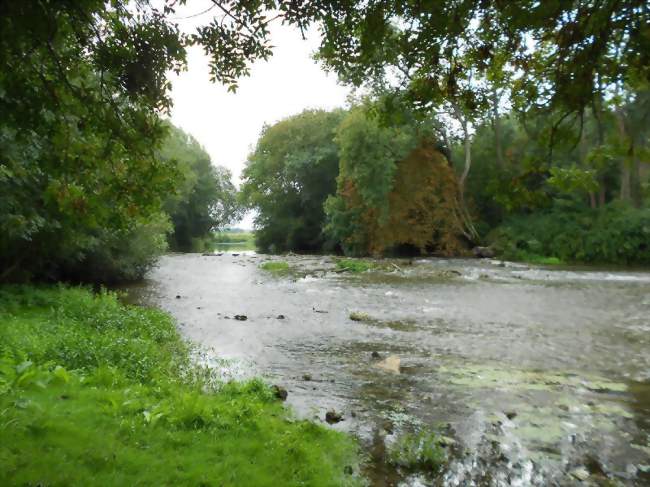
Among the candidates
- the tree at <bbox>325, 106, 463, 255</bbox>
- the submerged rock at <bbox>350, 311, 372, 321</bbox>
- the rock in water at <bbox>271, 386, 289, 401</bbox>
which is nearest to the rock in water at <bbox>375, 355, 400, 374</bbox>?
the rock in water at <bbox>271, 386, 289, 401</bbox>

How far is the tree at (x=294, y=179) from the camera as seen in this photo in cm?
4803

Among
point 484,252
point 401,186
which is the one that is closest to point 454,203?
point 401,186

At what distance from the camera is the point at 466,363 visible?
9430 mm

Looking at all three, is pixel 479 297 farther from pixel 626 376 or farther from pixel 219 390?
pixel 219 390

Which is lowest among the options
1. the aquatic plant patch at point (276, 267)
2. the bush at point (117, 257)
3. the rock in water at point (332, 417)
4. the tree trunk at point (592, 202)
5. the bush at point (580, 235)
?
the rock in water at point (332, 417)

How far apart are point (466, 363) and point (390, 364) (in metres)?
1.43

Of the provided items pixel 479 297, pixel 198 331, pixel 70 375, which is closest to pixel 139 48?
pixel 70 375

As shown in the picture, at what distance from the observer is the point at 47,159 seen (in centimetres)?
521

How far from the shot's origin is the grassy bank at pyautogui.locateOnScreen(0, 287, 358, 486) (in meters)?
4.31

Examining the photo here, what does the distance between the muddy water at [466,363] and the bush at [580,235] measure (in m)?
10.5

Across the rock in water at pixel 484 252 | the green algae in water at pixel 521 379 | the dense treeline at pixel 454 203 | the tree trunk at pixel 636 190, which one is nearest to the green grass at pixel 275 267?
the dense treeline at pixel 454 203

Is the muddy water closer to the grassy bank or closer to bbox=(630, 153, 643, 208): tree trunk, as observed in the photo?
the grassy bank

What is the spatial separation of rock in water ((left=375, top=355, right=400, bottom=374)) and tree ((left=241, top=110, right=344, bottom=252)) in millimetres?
37472

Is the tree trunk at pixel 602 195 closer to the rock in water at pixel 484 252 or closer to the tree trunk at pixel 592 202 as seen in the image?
the tree trunk at pixel 592 202
